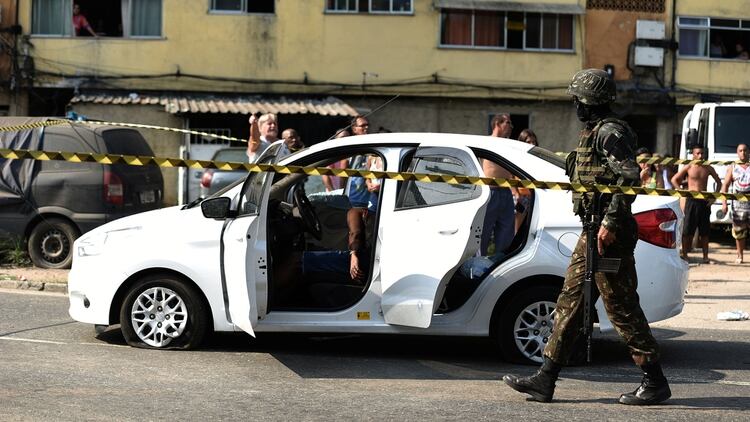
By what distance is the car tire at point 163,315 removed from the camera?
8359mm

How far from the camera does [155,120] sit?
87.9 ft

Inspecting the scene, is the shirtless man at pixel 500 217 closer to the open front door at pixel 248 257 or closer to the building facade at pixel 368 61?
the open front door at pixel 248 257

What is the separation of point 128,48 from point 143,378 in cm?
2067

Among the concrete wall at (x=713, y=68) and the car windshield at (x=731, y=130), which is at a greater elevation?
the concrete wall at (x=713, y=68)

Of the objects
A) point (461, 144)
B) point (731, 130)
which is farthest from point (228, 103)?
point (461, 144)

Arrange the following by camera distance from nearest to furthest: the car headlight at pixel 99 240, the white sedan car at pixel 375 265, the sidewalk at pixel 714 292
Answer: the white sedan car at pixel 375 265 < the car headlight at pixel 99 240 < the sidewalk at pixel 714 292

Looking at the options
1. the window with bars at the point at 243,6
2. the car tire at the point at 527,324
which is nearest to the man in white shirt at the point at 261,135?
the car tire at the point at 527,324

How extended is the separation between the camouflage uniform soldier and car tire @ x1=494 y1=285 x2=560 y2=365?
1106 millimetres

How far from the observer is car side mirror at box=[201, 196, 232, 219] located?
27.1 ft

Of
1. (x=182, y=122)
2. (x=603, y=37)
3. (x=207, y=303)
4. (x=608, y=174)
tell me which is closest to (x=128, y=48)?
(x=182, y=122)

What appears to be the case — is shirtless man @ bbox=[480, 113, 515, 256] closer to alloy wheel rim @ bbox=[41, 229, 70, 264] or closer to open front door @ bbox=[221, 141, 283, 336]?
open front door @ bbox=[221, 141, 283, 336]

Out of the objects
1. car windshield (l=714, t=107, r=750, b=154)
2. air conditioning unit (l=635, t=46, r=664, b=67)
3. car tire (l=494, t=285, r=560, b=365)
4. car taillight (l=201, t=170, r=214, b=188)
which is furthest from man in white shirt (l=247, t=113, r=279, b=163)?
air conditioning unit (l=635, t=46, r=664, b=67)

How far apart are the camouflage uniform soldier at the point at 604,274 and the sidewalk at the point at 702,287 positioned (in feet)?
12.7

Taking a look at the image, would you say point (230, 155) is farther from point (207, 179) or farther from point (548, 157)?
point (548, 157)
